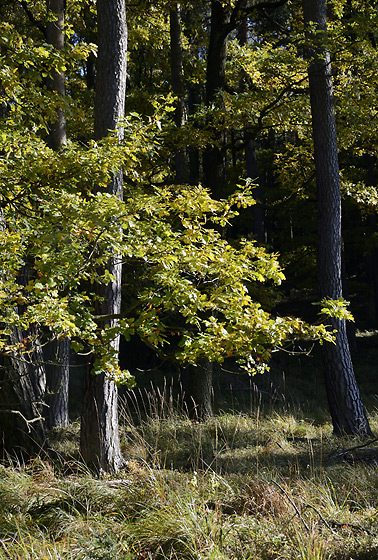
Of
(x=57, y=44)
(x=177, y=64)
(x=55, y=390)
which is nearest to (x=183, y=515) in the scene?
(x=55, y=390)

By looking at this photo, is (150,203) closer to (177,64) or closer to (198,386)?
(198,386)

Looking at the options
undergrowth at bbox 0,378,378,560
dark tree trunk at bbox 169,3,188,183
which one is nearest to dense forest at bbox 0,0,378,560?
undergrowth at bbox 0,378,378,560

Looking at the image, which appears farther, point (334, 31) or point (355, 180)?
point (355, 180)

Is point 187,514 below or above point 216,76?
below

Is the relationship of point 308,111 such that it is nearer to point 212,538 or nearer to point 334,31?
point 334,31

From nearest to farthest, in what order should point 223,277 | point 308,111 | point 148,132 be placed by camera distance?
point 223,277
point 148,132
point 308,111

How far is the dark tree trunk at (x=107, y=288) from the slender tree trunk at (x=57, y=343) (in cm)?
151

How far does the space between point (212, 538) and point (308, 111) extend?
8.33 meters

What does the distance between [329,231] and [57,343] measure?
15.2 ft

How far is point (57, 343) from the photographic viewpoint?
7.90m

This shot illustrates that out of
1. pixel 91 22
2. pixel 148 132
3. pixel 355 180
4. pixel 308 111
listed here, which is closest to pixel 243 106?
pixel 308 111

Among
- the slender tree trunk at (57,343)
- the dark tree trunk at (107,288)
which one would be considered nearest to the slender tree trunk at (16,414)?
the dark tree trunk at (107,288)

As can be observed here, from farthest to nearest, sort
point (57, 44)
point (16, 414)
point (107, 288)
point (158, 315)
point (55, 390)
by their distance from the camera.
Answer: point (55, 390), point (57, 44), point (158, 315), point (16, 414), point (107, 288)

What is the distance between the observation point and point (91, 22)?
1254cm
